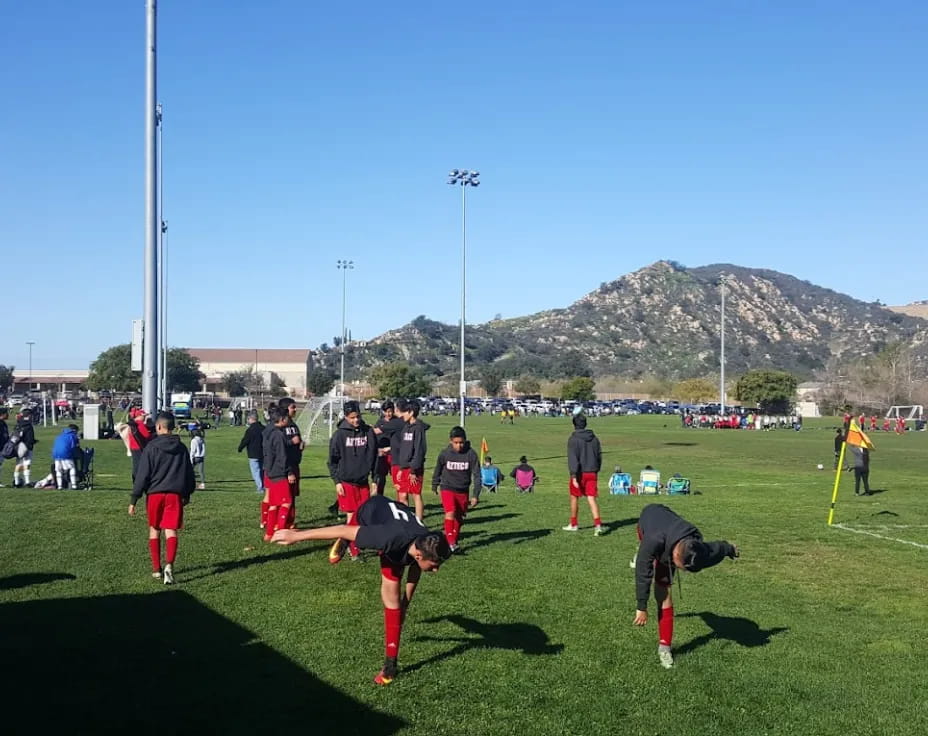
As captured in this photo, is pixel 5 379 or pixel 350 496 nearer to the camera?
pixel 350 496

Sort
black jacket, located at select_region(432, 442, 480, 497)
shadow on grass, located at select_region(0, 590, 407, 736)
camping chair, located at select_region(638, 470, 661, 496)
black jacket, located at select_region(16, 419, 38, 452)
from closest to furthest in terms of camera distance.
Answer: shadow on grass, located at select_region(0, 590, 407, 736)
black jacket, located at select_region(432, 442, 480, 497)
black jacket, located at select_region(16, 419, 38, 452)
camping chair, located at select_region(638, 470, 661, 496)

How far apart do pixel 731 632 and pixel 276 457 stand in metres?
7.64

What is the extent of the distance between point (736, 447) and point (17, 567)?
1601 inches

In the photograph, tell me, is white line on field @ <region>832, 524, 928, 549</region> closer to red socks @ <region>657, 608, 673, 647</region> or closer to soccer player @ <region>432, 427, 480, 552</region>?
soccer player @ <region>432, 427, 480, 552</region>

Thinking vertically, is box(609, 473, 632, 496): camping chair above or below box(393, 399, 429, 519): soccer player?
below

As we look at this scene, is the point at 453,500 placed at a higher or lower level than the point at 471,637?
higher

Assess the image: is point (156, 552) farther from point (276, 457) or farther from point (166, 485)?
point (276, 457)

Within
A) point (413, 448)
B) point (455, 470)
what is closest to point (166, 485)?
point (455, 470)

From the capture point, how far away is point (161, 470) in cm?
1140

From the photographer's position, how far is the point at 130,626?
367 inches

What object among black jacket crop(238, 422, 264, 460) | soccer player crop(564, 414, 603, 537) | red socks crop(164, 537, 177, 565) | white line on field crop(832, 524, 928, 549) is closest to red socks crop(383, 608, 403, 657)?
red socks crop(164, 537, 177, 565)

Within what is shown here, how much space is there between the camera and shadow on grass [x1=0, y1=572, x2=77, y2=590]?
11.1 meters

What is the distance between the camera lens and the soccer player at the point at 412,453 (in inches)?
598

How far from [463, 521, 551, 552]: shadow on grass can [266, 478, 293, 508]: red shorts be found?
2.97m
